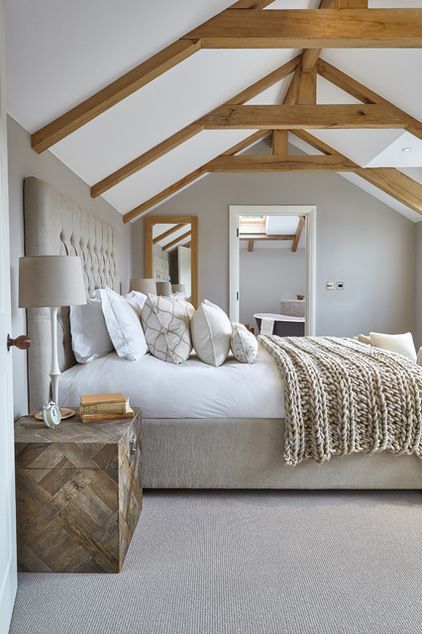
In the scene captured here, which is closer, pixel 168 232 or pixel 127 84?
pixel 127 84

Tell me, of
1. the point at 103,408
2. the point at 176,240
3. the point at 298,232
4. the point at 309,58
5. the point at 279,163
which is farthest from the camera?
the point at 298,232

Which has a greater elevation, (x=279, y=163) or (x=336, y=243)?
(x=279, y=163)

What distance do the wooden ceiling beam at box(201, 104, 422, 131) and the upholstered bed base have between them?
273cm

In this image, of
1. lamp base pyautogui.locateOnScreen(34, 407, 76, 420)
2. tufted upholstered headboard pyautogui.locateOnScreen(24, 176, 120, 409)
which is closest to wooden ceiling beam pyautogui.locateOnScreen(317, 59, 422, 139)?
tufted upholstered headboard pyautogui.locateOnScreen(24, 176, 120, 409)

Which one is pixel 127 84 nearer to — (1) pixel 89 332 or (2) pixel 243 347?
(1) pixel 89 332

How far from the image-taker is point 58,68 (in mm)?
2137

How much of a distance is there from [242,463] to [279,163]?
13.9ft

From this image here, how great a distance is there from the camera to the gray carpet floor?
Result: 1.48 meters

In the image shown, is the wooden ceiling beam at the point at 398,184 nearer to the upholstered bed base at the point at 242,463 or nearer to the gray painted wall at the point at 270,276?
the gray painted wall at the point at 270,276

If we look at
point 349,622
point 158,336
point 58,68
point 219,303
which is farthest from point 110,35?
point 219,303

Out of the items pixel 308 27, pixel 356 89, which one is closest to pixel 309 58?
pixel 356 89

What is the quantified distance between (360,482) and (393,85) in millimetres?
3181

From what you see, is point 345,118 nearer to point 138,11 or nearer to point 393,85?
point 393,85

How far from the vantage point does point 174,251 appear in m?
6.29
